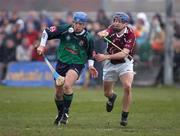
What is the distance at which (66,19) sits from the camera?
26391 mm

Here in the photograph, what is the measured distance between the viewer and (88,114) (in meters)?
16.0

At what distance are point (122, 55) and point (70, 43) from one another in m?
1.04

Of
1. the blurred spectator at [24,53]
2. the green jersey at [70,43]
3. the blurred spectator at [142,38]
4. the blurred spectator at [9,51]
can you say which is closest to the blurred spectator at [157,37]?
the blurred spectator at [142,38]

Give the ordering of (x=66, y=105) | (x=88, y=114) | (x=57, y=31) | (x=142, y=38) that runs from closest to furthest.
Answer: (x=66, y=105)
(x=57, y=31)
(x=88, y=114)
(x=142, y=38)

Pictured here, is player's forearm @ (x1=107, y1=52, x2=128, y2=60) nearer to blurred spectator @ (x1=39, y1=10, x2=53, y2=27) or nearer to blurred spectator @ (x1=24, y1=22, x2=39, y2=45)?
blurred spectator @ (x1=24, y1=22, x2=39, y2=45)

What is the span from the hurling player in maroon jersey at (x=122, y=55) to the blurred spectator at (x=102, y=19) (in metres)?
10.7

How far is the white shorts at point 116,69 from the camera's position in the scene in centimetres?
1442

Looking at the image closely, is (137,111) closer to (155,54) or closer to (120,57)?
(120,57)

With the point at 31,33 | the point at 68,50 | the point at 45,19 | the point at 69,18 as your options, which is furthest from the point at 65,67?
the point at 45,19

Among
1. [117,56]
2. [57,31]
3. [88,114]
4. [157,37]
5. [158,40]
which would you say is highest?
[57,31]

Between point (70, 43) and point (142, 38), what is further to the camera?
point (142, 38)

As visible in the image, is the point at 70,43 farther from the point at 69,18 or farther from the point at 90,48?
the point at 69,18

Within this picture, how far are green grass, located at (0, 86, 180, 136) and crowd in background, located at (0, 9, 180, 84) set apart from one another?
264 centimetres

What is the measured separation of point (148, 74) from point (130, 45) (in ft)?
38.2
